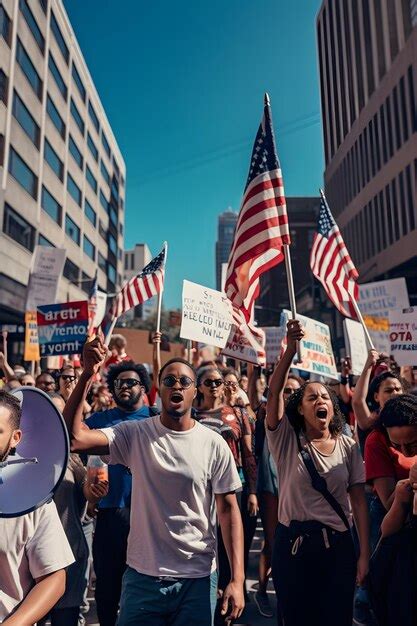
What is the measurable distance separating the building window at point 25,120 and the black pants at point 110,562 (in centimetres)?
2517

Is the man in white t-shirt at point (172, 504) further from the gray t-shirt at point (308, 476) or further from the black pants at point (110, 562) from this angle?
the black pants at point (110, 562)

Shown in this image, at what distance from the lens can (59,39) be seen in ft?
107

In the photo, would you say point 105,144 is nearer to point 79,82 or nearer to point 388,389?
point 79,82

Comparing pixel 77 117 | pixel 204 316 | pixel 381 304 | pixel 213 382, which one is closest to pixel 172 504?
pixel 213 382

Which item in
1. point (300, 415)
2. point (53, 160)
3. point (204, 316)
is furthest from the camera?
point (53, 160)

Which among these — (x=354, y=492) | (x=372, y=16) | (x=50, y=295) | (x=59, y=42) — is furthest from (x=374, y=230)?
(x=354, y=492)

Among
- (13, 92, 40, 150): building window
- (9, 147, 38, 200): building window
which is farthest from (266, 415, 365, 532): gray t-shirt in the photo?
(13, 92, 40, 150): building window

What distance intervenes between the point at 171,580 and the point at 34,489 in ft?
3.77

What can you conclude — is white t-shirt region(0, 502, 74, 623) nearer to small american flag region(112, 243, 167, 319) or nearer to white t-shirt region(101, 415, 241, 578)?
white t-shirt region(101, 415, 241, 578)

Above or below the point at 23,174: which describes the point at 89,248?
above

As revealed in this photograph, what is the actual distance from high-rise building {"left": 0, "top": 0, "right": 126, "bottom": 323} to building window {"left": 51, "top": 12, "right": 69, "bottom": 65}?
6 centimetres

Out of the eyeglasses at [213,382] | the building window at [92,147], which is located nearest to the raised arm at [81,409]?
the eyeglasses at [213,382]

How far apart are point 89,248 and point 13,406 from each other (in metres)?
42.3

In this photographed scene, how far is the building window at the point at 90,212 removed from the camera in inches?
1627
